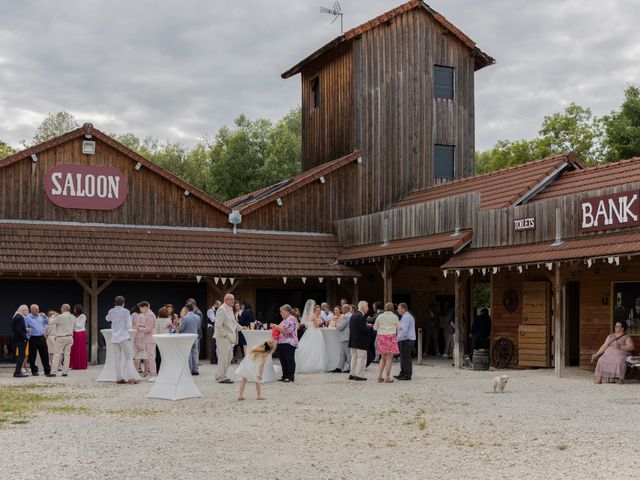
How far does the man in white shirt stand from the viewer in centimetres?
1670

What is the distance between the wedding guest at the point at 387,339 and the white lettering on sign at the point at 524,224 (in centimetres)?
425

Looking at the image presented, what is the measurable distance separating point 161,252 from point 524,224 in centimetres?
1010

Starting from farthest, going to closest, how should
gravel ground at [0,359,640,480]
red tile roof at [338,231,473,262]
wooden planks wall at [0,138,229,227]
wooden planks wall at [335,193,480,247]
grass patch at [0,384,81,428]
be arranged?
wooden planks wall at [0,138,229,227]
wooden planks wall at [335,193,480,247]
red tile roof at [338,231,473,262]
grass patch at [0,384,81,428]
gravel ground at [0,359,640,480]

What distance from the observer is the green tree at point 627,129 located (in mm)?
38844

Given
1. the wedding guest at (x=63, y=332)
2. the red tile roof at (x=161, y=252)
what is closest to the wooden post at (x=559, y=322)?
the red tile roof at (x=161, y=252)

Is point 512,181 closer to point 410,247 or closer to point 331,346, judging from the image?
point 410,247

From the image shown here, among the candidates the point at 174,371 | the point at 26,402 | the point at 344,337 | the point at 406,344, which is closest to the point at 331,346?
the point at 344,337

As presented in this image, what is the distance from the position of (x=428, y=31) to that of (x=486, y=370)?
14.2 metres

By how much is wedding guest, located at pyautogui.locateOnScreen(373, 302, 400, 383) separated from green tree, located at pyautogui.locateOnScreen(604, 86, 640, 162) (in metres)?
25.5

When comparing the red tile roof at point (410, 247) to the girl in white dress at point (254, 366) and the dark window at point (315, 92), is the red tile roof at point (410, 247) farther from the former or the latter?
the girl in white dress at point (254, 366)

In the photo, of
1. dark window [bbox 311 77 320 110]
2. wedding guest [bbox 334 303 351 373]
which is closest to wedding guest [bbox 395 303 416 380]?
wedding guest [bbox 334 303 351 373]

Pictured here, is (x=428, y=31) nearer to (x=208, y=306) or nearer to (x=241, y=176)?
(x=208, y=306)

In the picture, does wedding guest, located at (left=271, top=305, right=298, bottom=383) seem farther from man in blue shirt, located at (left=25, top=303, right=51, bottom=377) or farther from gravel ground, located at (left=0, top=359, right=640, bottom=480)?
man in blue shirt, located at (left=25, top=303, right=51, bottom=377)

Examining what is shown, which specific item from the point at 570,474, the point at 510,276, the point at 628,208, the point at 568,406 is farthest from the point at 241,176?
the point at 570,474
